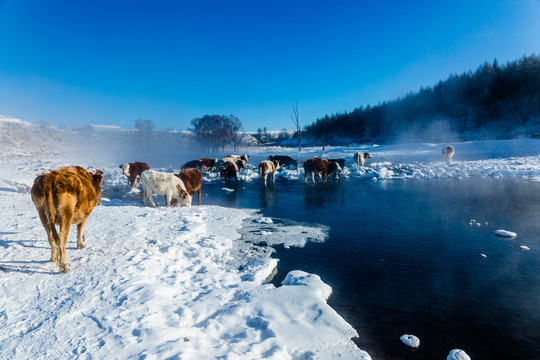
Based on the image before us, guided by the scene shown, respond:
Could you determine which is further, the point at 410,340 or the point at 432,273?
the point at 432,273

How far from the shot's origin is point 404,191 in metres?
13.1

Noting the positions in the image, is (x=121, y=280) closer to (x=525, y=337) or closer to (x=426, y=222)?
(x=525, y=337)

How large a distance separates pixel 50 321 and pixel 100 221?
426cm

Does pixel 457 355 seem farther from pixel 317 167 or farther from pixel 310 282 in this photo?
pixel 317 167

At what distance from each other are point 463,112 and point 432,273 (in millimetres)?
61654

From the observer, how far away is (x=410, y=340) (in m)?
2.86

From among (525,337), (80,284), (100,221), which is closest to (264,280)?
(80,284)

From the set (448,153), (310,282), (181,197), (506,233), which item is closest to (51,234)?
(310,282)

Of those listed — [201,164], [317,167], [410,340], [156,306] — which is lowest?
[410,340]

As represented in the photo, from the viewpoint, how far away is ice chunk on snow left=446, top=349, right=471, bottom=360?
8.42 ft

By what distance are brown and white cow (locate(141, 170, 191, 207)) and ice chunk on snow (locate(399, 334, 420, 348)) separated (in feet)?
26.5

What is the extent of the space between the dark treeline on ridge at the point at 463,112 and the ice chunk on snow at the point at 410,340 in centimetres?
4388

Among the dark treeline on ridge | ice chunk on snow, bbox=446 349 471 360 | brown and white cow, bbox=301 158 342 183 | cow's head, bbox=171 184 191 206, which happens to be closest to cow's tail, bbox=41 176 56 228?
ice chunk on snow, bbox=446 349 471 360

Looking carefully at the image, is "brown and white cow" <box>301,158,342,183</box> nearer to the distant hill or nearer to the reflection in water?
the reflection in water
